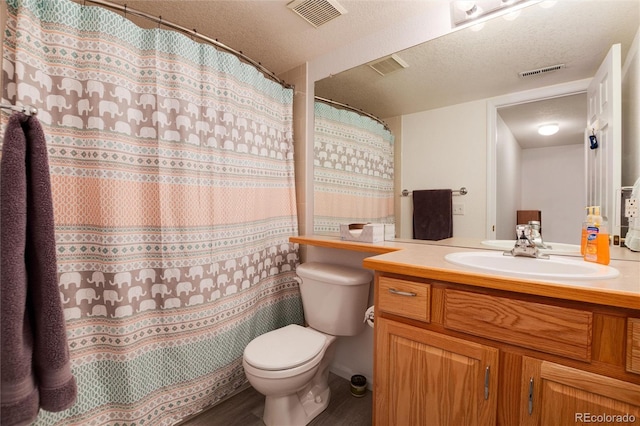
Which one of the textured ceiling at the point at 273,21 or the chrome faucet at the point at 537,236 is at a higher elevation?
the textured ceiling at the point at 273,21

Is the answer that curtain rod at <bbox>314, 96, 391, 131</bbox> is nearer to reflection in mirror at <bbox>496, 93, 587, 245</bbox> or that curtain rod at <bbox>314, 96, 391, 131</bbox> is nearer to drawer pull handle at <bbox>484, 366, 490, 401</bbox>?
reflection in mirror at <bbox>496, 93, 587, 245</bbox>

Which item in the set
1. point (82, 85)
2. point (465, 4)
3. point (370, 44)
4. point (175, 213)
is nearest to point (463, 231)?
point (465, 4)

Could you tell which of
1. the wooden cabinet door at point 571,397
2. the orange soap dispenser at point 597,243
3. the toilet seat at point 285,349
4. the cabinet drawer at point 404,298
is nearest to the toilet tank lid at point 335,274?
the toilet seat at point 285,349

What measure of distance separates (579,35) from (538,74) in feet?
0.62

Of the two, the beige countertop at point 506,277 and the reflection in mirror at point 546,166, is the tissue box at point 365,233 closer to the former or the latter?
the beige countertop at point 506,277

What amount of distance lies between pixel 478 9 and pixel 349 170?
108 centimetres

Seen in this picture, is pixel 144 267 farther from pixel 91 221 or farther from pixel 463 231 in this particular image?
pixel 463 231

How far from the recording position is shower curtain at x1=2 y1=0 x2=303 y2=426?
1.16 meters

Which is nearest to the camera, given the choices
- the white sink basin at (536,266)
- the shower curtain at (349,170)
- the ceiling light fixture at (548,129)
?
the white sink basin at (536,266)

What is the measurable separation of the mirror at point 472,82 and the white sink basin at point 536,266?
0.23 meters

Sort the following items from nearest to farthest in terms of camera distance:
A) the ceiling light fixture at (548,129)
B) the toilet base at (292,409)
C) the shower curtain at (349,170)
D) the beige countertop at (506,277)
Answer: the beige countertop at (506,277) → the ceiling light fixture at (548,129) → the toilet base at (292,409) → the shower curtain at (349,170)

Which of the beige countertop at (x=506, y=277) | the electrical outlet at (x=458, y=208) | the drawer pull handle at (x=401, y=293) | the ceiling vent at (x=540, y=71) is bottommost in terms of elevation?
the drawer pull handle at (x=401, y=293)

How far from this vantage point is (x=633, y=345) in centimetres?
73

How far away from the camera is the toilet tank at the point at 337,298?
5.26ft
